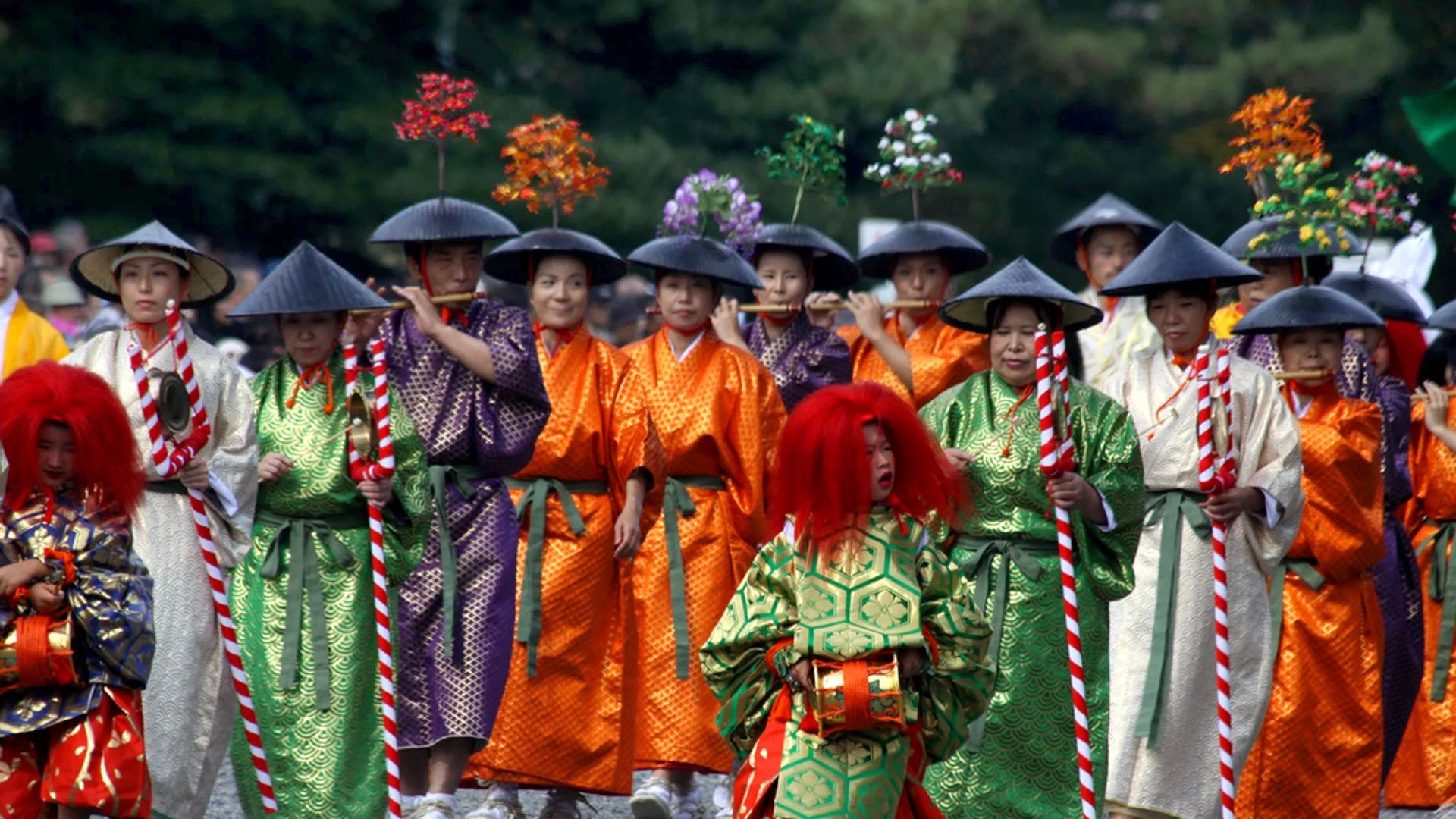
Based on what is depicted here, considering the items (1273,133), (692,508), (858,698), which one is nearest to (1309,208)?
(1273,133)

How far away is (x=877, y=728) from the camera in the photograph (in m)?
5.62

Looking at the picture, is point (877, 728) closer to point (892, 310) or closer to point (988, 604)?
point (988, 604)

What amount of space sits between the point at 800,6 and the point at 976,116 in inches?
73.8

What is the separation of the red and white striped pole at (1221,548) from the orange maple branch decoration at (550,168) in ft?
8.30

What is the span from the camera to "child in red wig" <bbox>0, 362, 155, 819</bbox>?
5.82 metres

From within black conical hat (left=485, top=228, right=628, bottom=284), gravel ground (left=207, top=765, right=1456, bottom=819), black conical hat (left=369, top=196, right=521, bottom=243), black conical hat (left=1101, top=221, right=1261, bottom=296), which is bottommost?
gravel ground (left=207, top=765, right=1456, bottom=819)

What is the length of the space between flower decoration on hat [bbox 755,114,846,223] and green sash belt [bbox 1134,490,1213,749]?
7.58 feet

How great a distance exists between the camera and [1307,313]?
7.70m

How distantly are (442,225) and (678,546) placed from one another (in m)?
1.47

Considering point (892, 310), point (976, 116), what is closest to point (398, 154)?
point (976, 116)

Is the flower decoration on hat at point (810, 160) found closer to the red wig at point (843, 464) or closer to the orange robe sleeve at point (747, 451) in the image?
the orange robe sleeve at point (747, 451)

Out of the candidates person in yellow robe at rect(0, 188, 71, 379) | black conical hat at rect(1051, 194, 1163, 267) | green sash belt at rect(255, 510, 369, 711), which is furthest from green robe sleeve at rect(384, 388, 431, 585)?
black conical hat at rect(1051, 194, 1163, 267)

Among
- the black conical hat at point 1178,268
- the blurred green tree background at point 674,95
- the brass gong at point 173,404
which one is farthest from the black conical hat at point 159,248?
the blurred green tree background at point 674,95

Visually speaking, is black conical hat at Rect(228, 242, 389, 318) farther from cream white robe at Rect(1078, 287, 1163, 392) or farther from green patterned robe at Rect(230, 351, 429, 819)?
cream white robe at Rect(1078, 287, 1163, 392)
